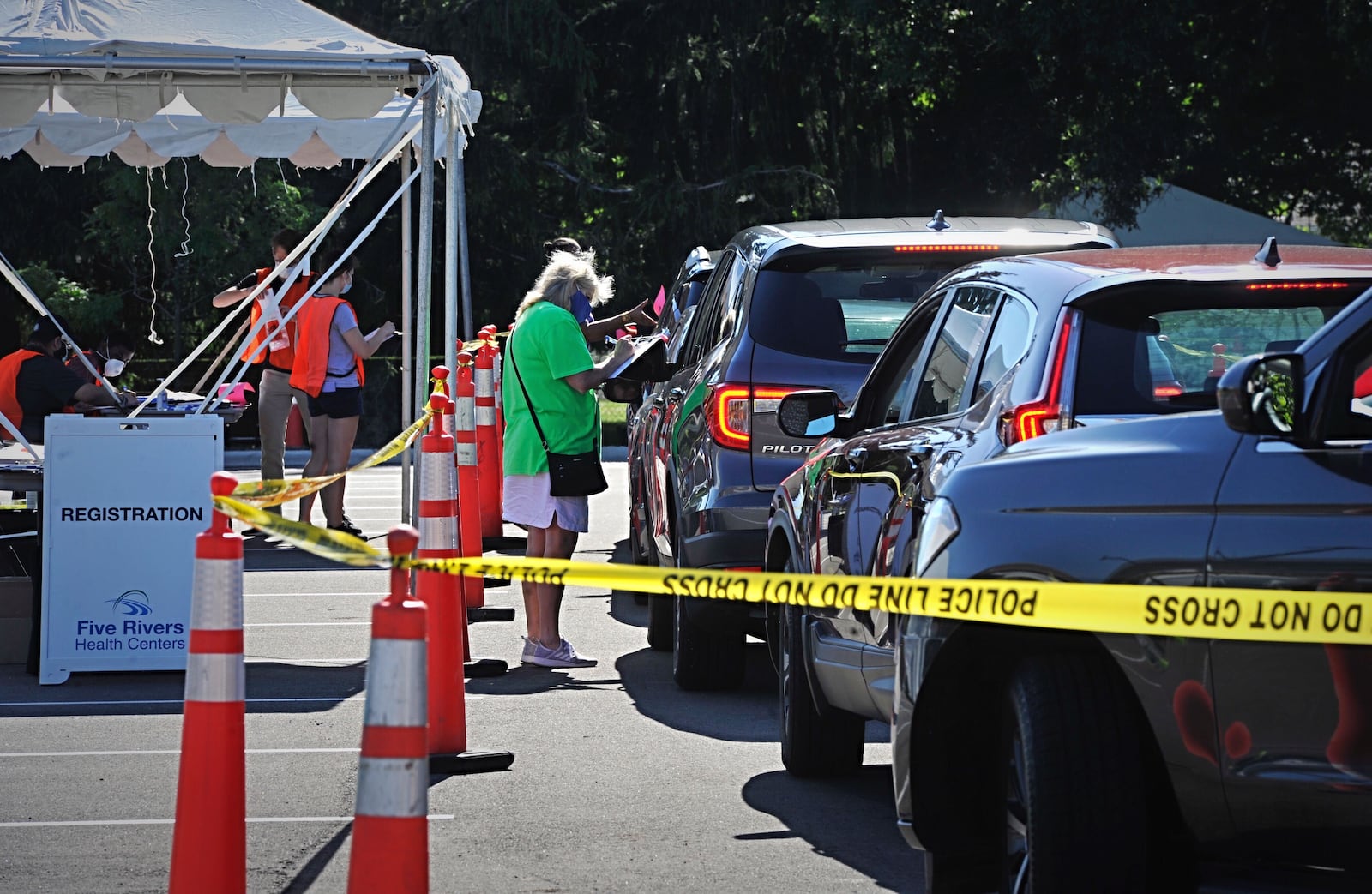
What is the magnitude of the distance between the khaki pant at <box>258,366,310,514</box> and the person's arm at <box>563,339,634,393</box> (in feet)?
19.4

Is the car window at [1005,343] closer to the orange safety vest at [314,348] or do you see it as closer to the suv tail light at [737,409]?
the suv tail light at [737,409]

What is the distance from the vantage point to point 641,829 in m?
6.21

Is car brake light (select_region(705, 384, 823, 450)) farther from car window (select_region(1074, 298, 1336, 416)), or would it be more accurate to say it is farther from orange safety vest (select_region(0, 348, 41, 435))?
orange safety vest (select_region(0, 348, 41, 435))

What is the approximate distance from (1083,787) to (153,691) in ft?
19.3

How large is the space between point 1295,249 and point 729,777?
2641 millimetres

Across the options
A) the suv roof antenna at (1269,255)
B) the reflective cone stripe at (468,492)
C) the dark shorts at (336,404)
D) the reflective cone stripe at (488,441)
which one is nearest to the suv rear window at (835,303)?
the reflective cone stripe at (468,492)

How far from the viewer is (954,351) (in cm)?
602

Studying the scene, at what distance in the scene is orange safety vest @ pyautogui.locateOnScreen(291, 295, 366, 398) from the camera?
14.1 meters

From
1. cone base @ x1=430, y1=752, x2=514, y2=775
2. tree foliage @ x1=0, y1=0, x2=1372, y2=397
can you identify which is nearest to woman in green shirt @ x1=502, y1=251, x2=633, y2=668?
cone base @ x1=430, y1=752, x2=514, y2=775

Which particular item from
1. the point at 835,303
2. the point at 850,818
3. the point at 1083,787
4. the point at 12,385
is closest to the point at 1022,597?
the point at 1083,787

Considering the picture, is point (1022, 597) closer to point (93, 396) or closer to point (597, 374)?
point (597, 374)

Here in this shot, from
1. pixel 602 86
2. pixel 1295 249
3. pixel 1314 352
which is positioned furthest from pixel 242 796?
pixel 602 86

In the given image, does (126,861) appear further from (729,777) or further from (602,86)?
(602,86)

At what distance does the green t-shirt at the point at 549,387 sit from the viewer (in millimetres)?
9188
